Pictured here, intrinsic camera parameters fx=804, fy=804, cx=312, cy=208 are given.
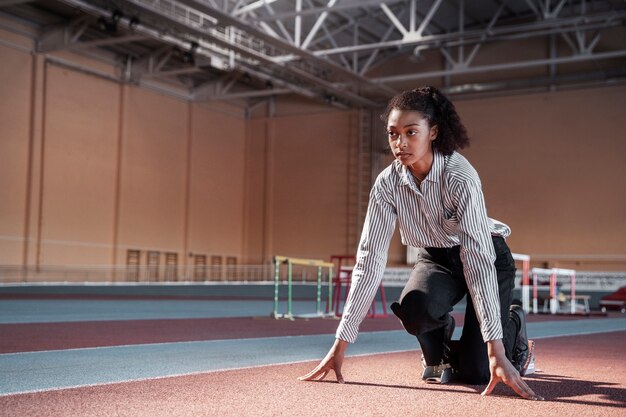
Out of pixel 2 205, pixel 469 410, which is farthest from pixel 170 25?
pixel 469 410

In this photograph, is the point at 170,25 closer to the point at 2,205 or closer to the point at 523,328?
the point at 2,205

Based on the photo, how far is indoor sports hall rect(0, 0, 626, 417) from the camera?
12195mm

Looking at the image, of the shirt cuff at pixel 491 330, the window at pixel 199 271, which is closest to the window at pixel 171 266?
the window at pixel 199 271

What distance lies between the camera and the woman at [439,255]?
11.9 ft

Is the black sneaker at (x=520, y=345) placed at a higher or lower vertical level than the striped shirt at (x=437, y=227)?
lower

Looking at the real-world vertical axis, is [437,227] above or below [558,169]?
below

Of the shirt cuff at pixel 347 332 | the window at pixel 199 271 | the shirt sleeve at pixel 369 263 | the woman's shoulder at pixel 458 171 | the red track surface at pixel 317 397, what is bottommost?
the window at pixel 199 271

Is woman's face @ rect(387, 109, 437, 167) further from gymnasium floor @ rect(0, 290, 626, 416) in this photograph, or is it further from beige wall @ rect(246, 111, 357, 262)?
beige wall @ rect(246, 111, 357, 262)

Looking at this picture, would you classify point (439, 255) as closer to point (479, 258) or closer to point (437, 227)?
point (437, 227)

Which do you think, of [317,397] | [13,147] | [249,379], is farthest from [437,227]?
[13,147]

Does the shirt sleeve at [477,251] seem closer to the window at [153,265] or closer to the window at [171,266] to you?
the window at [153,265]

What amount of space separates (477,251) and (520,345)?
1091mm

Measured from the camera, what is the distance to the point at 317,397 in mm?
3605

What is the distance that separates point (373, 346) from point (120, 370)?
111 inches
